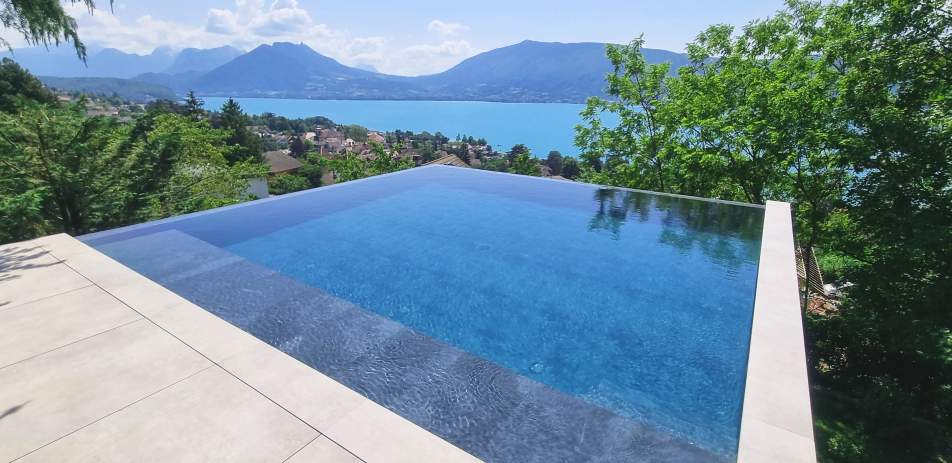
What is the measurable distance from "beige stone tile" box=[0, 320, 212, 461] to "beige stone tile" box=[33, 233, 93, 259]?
2.35m

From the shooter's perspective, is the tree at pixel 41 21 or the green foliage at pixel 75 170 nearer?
the tree at pixel 41 21

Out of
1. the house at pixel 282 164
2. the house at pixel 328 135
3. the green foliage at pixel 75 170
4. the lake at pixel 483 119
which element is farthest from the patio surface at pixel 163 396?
the house at pixel 328 135

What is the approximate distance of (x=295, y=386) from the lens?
2.67 m

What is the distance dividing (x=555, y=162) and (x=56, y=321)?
74281mm

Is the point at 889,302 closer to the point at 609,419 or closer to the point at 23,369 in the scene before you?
the point at 609,419

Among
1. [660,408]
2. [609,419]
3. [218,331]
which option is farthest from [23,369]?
→ [660,408]

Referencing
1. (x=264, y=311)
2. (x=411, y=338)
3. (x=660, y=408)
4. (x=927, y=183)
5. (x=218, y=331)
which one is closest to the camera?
(x=660, y=408)

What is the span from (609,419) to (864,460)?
9.84m

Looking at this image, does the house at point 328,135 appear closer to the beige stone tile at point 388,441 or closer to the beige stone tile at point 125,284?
the beige stone tile at point 125,284

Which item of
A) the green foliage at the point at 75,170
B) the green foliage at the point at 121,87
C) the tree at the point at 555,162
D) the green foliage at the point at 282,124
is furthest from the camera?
the green foliage at the point at 121,87

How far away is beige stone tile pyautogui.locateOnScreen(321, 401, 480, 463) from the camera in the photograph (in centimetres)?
218

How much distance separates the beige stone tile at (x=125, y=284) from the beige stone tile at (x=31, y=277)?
0.39 feet

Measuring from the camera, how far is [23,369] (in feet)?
9.19

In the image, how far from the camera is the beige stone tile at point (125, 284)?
365 centimetres
